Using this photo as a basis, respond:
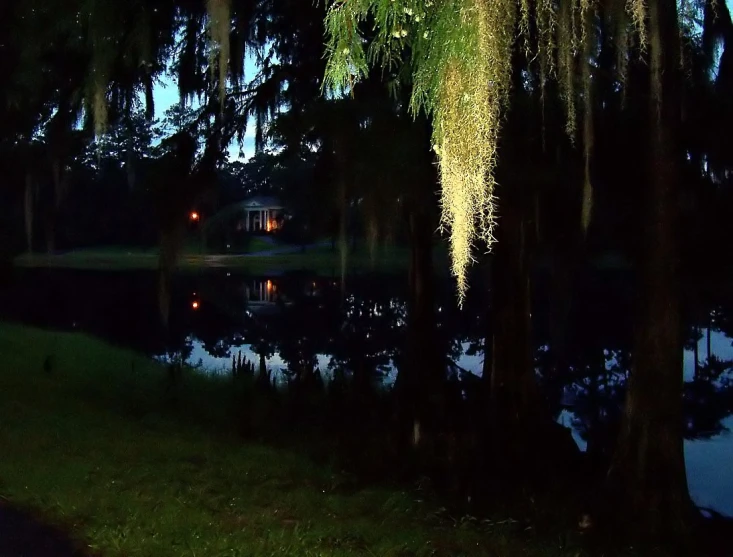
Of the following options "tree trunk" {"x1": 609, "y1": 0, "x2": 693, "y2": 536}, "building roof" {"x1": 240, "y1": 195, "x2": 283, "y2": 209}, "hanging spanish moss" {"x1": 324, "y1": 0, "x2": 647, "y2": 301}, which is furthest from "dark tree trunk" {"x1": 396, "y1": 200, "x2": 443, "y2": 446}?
"building roof" {"x1": 240, "y1": 195, "x2": 283, "y2": 209}

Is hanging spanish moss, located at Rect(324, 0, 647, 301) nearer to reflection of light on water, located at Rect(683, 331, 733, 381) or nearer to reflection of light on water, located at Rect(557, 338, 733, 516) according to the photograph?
reflection of light on water, located at Rect(557, 338, 733, 516)

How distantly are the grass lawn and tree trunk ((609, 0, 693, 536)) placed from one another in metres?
0.90

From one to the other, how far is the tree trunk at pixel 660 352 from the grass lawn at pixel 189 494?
0.90 meters

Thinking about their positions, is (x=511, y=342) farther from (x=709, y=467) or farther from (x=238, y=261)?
(x=238, y=261)

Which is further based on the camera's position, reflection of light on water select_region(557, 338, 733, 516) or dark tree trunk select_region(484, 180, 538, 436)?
dark tree trunk select_region(484, 180, 538, 436)

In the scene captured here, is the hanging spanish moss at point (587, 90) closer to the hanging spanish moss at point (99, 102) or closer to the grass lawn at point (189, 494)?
the grass lawn at point (189, 494)

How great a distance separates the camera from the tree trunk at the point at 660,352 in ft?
16.8

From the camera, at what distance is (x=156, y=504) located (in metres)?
4.91

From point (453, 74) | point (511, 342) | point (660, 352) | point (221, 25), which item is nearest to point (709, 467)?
point (511, 342)

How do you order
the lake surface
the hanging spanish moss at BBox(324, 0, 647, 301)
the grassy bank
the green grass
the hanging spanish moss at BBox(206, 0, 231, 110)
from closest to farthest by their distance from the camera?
the hanging spanish moss at BBox(324, 0, 647, 301)
the hanging spanish moss at BBox(206, 0, 231, 110)
the lake surface
the green grass
the grassy bank

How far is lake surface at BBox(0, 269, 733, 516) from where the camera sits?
10961 millimetres

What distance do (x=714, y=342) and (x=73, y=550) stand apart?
1802 centimetres

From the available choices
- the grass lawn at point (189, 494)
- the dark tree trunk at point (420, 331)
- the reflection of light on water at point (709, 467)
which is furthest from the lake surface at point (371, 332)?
the grass lawn at point (189, 494)

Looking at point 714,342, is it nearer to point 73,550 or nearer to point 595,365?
point 595,365
